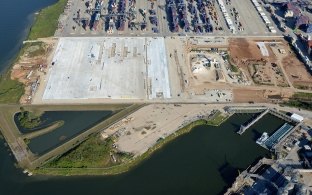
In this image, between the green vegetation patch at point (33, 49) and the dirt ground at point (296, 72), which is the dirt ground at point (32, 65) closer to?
the green vegetation patch at point (33, 49)

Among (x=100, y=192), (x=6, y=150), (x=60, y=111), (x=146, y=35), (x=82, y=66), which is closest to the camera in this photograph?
(x=100, y=192)

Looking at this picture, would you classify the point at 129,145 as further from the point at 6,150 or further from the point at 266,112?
the point at 266,112

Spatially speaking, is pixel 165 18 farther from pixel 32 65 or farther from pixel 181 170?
pixel 181 170

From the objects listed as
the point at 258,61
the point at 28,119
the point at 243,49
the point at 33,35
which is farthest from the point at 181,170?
the point at 33,35

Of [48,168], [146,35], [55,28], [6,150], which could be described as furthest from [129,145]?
[55,28]

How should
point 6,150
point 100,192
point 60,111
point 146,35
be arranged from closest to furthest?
point 100,192 < point 6,150 < point 60,111 < point 146,35

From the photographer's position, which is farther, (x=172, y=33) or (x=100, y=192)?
(x=172, y=33)

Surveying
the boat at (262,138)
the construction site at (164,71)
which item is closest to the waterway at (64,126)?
the construction site at (164,71)
